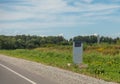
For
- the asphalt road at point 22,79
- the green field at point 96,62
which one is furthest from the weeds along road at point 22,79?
the green field at point 96,62

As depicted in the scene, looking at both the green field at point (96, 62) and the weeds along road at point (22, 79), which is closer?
the weeds along road at point (22, 79)

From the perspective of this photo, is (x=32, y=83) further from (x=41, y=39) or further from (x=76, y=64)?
(x=41, y=39)

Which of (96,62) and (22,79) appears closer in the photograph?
(22,79)

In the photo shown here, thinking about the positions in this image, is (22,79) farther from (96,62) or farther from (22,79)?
(96,62)

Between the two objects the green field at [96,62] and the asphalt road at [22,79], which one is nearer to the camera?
the asphalt road at [22,79]

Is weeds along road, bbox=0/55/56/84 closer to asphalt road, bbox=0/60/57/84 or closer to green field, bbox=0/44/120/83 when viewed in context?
asphalt road, bbox=0/60/57/84

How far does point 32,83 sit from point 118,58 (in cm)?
1428

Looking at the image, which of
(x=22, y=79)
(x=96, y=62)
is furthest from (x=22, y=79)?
(x=96, y=62)

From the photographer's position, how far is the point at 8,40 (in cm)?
13988

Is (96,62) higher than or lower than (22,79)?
higher

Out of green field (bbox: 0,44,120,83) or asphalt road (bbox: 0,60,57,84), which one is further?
green field (bbox: 0,44,120,83)

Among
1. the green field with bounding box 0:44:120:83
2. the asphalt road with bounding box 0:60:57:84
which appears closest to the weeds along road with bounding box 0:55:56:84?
the asphalt road with bounding box 0:60:57:84

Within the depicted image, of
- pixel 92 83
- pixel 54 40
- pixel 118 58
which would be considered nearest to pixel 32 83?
pixel 92 83

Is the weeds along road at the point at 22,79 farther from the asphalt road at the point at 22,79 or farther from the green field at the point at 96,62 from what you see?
the green field at the point at 96,62
